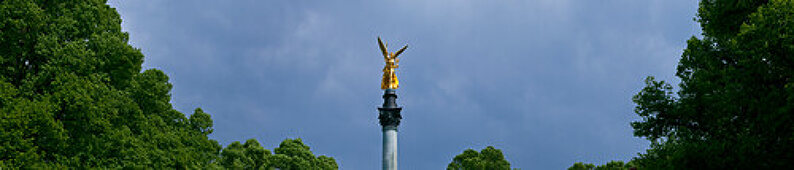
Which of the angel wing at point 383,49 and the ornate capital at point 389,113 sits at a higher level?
the angel wing at point 383,49

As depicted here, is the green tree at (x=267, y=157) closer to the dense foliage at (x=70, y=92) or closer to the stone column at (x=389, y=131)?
the stone column at (x=389, y=131)

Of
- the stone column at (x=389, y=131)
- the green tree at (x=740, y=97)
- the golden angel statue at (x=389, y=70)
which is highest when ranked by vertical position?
the golden angel statue at (x=389, y=70)

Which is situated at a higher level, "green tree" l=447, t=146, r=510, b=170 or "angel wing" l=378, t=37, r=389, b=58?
"green tree" l=447, t=146, r=510, b=170

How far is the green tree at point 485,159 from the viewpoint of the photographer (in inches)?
2306

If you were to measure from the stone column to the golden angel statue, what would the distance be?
1440 mm

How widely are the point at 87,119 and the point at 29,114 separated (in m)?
2.04

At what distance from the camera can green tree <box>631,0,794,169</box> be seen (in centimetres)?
1620

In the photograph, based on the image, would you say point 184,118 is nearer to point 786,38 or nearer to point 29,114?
point 29,114

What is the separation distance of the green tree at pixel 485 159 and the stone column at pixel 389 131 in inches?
1070

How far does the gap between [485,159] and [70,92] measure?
4363cm

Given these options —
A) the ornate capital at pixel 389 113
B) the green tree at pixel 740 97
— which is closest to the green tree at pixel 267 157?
the ornate capital at pixel 389 113

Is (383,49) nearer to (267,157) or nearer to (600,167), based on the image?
(267,157)

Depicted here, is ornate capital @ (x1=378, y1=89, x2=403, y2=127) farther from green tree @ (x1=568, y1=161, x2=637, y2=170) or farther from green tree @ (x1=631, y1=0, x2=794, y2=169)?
green tree @ (x1=568, y1=161, x2=637, y2=170)

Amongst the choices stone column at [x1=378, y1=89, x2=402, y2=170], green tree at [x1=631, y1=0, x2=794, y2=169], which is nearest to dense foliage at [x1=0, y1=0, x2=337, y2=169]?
stone column at [x1=378, y1=89, x2=402, y2=170]
